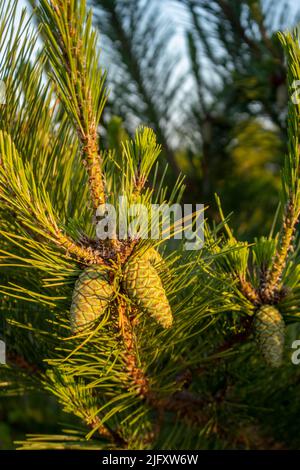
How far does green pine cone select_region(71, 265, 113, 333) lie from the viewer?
555mm

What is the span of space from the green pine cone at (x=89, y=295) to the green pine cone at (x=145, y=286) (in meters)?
0.02

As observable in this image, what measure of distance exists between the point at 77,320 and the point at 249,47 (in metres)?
0.88

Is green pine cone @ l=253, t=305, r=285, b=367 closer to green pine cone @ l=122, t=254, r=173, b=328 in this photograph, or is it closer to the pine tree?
the pine tree

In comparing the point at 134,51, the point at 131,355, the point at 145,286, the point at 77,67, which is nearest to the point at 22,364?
the point at 131,355

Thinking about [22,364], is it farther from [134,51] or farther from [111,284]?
[134,51]

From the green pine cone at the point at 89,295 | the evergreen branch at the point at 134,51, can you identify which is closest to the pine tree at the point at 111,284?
the green pine cone at the point at 89,295

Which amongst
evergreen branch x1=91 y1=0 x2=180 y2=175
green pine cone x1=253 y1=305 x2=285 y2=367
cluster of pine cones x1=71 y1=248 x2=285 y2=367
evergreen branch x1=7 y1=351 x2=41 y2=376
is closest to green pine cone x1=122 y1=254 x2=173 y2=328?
cluster of pine cones x1=71 y1=248 x2=285 y2=367

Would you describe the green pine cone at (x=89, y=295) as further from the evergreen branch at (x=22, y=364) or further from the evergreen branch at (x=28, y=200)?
the evergreen branch at (x=22, y=364)

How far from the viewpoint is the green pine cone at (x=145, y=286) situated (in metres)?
0.56

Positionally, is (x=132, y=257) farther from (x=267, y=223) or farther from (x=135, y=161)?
(x=267, y=223)

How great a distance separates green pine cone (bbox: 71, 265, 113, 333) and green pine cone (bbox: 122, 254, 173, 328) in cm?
2

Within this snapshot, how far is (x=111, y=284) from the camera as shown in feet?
1.86

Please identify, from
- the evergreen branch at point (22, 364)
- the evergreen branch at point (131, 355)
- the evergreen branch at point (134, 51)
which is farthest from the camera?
the evergreen branch at point (134, 51)
